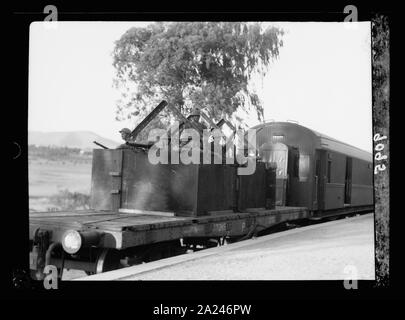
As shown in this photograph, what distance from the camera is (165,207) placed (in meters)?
8.58

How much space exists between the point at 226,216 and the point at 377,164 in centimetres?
381

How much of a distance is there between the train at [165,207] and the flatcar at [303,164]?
3 cm

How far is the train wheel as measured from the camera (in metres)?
6.68

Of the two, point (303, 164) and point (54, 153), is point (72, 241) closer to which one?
point (54, 153)

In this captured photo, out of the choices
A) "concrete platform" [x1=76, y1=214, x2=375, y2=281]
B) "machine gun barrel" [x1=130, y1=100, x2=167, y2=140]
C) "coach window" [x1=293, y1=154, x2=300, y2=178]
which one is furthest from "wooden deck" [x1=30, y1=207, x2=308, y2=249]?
"coach window" [x1=293, y1=154, x2=300, y2=178]

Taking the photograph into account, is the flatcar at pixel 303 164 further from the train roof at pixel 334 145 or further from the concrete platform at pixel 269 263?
the concrete platform at pixel 269 263

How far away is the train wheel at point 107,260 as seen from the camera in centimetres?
668

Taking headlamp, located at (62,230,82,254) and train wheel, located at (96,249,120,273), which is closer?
headlamp, located at (62,230,82,254)

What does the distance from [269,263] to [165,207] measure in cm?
231

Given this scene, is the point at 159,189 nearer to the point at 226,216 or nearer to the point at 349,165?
the point at 226,216

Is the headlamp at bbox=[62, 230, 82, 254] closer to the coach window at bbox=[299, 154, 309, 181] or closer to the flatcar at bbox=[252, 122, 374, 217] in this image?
the flatcar at bbox=[252, 122, 374, 217]

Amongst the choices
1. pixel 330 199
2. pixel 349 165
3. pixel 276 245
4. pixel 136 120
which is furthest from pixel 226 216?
pixel 349 165

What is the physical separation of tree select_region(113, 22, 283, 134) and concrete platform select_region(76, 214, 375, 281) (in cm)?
320

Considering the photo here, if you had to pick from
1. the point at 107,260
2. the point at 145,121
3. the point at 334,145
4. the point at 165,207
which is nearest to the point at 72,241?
the point at 107,260
